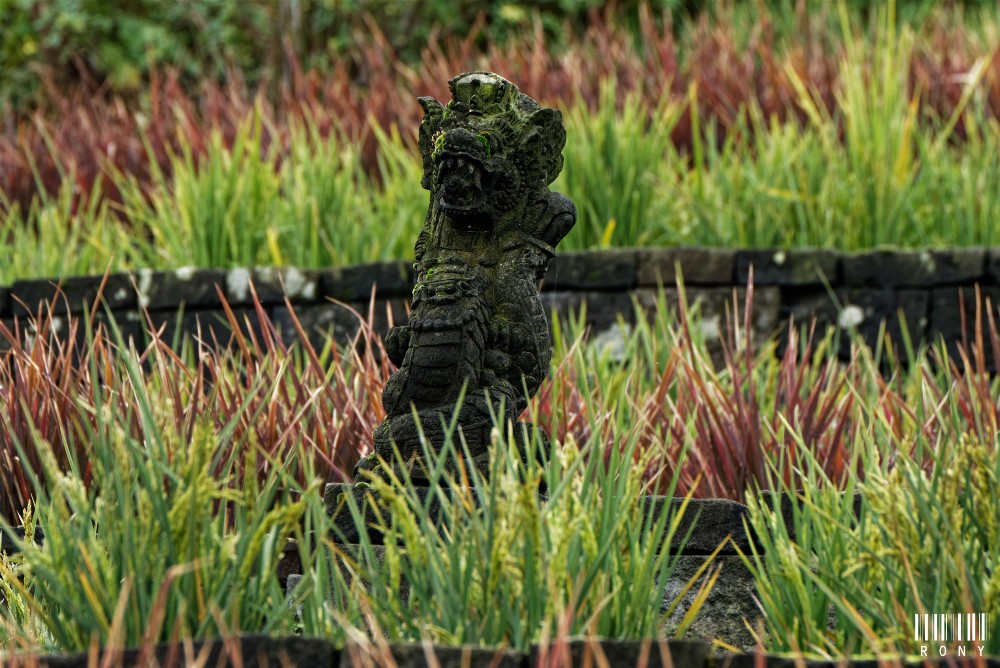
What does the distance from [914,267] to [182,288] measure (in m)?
2.77

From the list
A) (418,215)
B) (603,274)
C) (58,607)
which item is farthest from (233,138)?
(58,607)

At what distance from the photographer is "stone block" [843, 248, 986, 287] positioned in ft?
16.6

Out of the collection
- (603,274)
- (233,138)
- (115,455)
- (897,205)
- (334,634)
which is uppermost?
(233,138)

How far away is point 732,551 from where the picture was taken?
10.1ft

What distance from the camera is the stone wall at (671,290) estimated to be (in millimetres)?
5074

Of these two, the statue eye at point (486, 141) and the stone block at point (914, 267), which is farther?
the stone block at point (914, 267)

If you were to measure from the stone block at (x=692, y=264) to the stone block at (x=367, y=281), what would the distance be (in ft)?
3.00

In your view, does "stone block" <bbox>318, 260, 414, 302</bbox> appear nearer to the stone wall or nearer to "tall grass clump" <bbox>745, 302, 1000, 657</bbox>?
the stone wall

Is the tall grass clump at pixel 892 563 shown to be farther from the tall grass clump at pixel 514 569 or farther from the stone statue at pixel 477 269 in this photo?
the stone statue at pixel 477 269

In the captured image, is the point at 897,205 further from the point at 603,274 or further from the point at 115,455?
the point at 115,455

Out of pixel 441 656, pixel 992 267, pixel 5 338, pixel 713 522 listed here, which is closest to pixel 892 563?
pixel 713 522

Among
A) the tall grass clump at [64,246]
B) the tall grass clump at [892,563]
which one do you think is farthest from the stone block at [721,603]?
the tall grass clump at [64,246]

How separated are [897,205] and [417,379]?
3.04 m

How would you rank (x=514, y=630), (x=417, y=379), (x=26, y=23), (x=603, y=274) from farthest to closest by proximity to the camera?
1. (x=26, y=23)
2. (x=603, y=274)
3. (x=417, y=379)
4. (x=514, y=630)
